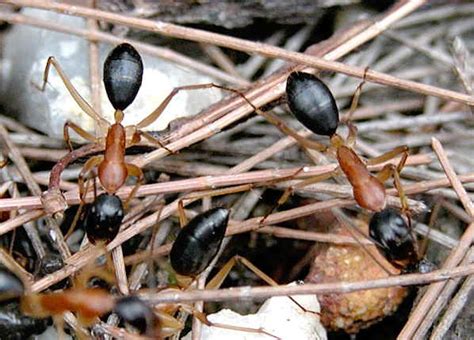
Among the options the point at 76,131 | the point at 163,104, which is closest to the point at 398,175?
the point at 163,104

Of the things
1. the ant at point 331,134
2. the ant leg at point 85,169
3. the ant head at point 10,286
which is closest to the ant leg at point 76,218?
the ant leg at point 85,169

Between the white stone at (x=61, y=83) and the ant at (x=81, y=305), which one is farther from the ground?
the white stone at (x=61, y=83)

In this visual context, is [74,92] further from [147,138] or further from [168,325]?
[168,325]

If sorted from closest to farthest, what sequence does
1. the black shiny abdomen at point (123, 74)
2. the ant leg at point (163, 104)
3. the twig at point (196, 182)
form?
the twig at point (196, 182)
the black shiny abdomen at point (123, 74)
the ant leg at point (163, 104)

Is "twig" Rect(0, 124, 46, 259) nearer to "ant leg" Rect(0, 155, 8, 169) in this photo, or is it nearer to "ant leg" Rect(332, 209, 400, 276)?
"ant leg" Rect(0, 155, 8, 169)

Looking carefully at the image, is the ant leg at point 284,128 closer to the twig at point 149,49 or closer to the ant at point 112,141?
the ant at point 112,141

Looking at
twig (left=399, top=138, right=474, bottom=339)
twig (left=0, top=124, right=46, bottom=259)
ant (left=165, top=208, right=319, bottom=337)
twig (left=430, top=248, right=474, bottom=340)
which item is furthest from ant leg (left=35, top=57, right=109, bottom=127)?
twig (left=430, top=248, right=474, bottom=340)

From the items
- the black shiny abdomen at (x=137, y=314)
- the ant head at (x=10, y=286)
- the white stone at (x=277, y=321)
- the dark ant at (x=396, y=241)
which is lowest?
the ant head at (x=10, y=286)
